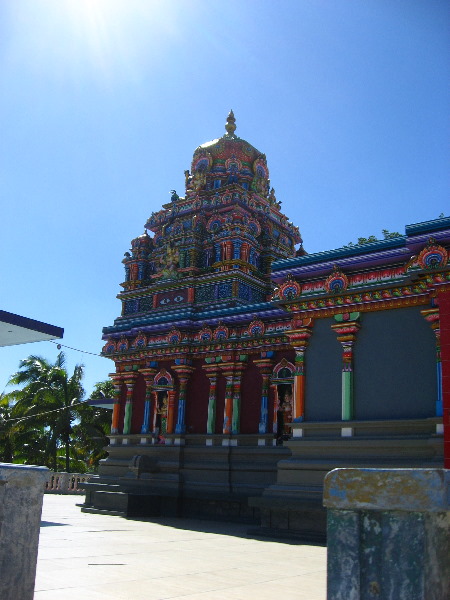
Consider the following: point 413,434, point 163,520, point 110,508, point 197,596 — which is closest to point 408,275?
point 413,434

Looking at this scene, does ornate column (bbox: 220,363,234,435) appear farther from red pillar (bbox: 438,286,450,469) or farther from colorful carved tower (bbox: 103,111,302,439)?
red pillar (bbox: 438,286,450,469)

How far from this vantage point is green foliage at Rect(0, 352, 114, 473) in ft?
101

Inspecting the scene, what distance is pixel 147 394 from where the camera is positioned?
21172mm

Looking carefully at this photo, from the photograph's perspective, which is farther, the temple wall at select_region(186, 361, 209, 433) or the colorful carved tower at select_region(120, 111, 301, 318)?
the colorful carved tower at select_region(120, 111, 301, 318)

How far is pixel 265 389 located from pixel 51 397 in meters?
16.7

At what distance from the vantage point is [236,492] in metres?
17.8

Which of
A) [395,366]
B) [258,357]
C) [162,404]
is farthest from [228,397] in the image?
[395,366]

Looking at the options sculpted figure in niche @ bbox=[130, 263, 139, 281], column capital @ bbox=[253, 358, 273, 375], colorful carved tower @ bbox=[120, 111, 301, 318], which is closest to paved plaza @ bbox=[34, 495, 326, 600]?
column capital @ bbox=[253, 358, 273, 375]

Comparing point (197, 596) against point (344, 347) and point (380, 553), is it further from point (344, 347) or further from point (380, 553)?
point (344, 347)

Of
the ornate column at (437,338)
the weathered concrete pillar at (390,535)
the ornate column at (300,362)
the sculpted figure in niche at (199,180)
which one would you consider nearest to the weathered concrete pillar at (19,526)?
the weathered concrete pillar at (390,535)

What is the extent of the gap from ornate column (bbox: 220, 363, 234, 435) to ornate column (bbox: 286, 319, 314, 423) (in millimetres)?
4516

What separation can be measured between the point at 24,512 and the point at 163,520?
44.3 feet

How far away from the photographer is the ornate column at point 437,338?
12.3 meters

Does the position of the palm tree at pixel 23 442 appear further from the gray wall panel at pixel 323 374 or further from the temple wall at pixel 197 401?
the gray wall panel at pixel 323 374
